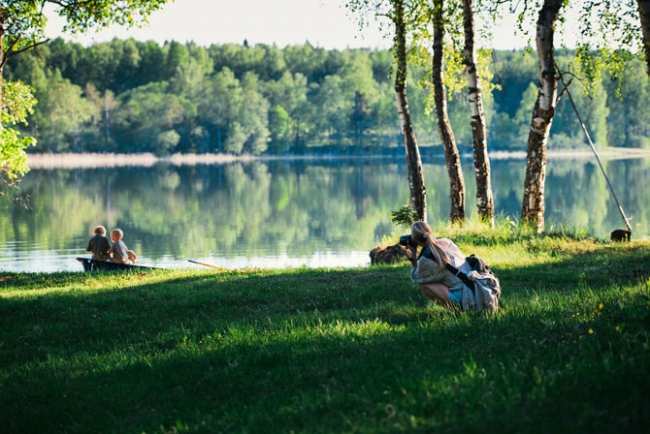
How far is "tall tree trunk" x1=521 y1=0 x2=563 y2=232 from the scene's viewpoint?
822 inches

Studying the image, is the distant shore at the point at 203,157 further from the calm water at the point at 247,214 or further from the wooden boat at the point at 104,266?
the wooden boat at the point at 104,266

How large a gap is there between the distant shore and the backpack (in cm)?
11937

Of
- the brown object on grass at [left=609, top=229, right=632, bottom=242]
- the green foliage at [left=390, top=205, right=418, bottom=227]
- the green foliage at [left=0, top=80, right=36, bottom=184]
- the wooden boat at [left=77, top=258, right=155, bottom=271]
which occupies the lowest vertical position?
the wooden boat at [left=77, top=258, right=155, bottom=271]

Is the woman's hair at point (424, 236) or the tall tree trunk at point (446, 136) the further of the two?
the tall tree trunk at point (446, 136)

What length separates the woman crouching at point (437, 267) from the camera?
10812mm

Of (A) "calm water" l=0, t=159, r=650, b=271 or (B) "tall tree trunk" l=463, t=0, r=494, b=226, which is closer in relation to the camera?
(B) "tall tree trunk" l=463, t=0, r=494, b=226

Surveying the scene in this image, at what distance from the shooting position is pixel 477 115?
Result: 75.6 ft

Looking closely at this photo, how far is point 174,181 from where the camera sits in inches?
3533

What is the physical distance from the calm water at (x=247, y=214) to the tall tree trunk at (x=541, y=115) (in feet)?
23.5

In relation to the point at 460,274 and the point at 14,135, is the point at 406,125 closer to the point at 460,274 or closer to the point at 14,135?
the point at 14,135

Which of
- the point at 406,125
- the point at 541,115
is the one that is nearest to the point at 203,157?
the point at 406,125

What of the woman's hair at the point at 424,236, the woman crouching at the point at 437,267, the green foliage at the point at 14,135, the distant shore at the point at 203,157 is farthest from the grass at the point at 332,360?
the distant shore at the point at 203,157

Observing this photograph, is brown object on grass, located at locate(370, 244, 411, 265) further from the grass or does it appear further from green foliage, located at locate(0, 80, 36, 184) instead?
green foliage, located at locate(0, 80, 36, 184)

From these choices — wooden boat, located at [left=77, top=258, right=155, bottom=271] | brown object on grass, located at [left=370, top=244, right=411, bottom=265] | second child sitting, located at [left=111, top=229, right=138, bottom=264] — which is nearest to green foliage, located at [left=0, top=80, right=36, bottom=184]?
second child sitting, located at [left=111, top=229, right=138, bottom=264]
